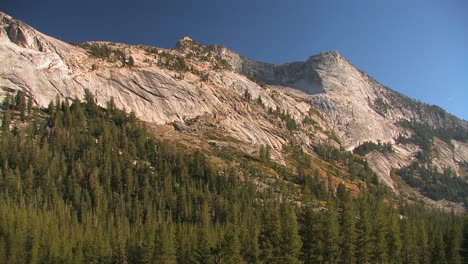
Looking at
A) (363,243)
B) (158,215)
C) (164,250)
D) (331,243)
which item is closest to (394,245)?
(363,243)

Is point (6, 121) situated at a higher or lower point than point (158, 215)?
higher

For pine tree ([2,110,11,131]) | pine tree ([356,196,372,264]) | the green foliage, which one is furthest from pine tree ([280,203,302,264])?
pine tree ([2,110,11,131])

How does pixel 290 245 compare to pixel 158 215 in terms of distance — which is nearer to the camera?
pixel 290 245

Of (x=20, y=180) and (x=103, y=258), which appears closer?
(x=103, y=258)

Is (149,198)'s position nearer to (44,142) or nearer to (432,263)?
(44,142)

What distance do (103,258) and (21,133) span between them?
339 feet

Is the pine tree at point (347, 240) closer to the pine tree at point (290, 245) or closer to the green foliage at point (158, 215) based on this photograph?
the green foliage at point (158, 215)

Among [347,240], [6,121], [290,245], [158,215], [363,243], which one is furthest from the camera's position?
[6,121]

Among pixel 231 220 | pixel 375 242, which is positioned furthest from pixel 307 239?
pixel 231 220

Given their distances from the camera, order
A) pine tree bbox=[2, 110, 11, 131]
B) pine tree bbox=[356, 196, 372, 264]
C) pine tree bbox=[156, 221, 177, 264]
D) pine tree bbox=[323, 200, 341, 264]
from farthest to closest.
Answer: pine tree bbox=[2, 110, 11, 131] < pine tree bbox=[156, 221, 177, 264] < pine tree bbox=[356, 196, 372, 264] < pine tree bbox=[323, 200, 341, 264]

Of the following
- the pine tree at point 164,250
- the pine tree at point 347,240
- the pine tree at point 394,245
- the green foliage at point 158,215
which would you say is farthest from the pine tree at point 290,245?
the pine tree at point 394,245

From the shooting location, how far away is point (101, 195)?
15562 cm

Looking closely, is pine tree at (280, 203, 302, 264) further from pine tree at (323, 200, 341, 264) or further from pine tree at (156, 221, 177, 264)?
pine tree at (156, 221, 177, 264)

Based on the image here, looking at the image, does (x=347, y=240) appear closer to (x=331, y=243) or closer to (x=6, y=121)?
(x=331, y=243)
